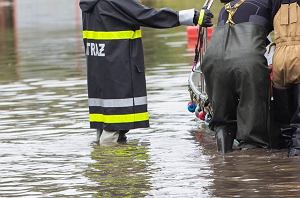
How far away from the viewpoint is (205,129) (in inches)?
444

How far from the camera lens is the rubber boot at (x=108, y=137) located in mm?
10562

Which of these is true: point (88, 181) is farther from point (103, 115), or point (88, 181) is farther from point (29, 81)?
point (29, 81)

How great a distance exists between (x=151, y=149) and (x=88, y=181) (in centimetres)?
159

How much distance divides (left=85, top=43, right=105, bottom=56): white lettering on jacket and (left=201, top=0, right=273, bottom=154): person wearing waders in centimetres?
113

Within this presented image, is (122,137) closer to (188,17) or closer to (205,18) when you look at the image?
(188,17)

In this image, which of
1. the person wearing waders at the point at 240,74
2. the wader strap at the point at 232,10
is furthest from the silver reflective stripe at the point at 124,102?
the wader strap at the point at 232,10

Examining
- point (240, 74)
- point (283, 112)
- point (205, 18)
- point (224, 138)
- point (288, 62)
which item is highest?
point (205, 18)

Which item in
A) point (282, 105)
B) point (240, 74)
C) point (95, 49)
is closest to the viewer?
point (240, 74)

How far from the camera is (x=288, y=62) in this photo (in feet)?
30.3

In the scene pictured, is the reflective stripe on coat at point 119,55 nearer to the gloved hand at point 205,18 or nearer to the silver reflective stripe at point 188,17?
the silver reflective stripe at point 188,17

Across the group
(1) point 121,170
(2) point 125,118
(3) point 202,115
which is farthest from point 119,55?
(1) point 121,170

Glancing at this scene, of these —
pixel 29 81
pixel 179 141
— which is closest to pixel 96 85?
pixel 179 141

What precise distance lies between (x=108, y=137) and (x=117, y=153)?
1.75 feet

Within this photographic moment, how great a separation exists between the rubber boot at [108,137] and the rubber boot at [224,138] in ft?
3.85
